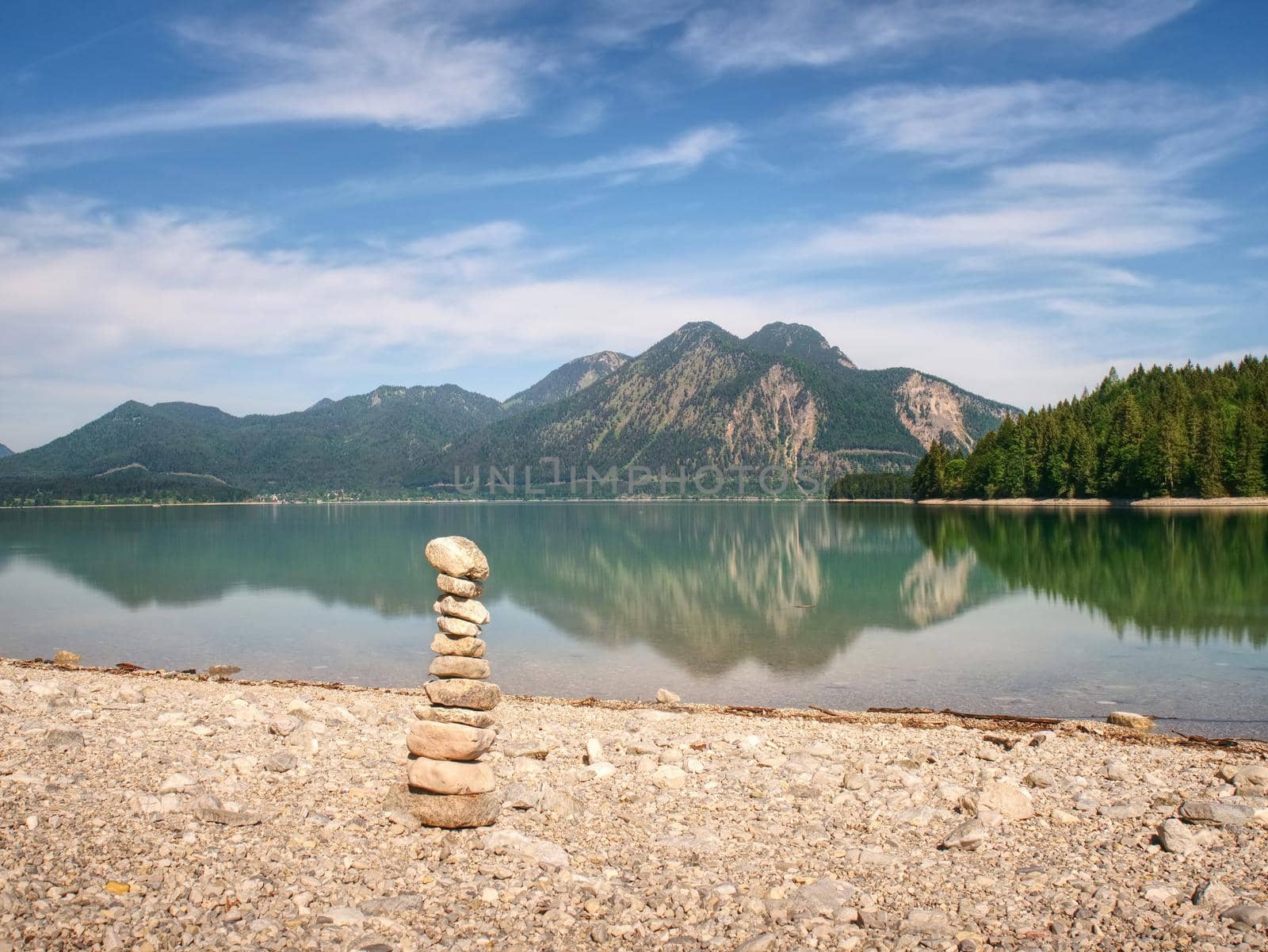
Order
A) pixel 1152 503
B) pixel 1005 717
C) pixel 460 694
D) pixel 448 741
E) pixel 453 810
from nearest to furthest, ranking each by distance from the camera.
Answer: pixel 453 810 → pixel 448 741 → pixel 460 694 → pixel 1005 717 → pixel 1152 503

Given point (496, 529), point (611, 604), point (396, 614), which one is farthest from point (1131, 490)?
point (396, 614)

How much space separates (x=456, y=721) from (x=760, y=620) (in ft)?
78.3

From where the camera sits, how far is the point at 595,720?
17359 millimetres

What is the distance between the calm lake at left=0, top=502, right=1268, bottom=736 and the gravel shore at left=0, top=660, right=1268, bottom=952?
7.23 m

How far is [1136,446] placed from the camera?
409 feet

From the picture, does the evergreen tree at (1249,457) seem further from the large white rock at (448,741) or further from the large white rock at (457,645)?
the large white rock at (448,741)

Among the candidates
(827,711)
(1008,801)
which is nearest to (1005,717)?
(827,711)

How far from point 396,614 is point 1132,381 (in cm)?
17041

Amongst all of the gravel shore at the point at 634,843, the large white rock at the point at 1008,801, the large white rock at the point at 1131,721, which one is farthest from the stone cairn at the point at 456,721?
the large white rock at the point at 1131,721

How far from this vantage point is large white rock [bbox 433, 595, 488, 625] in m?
11.4

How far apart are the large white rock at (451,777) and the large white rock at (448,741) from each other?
11 centimetres

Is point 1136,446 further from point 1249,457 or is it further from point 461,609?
point 461,609

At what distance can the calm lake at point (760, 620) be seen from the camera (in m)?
22.2

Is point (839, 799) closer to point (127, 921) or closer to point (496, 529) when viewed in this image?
point (127, 921)
